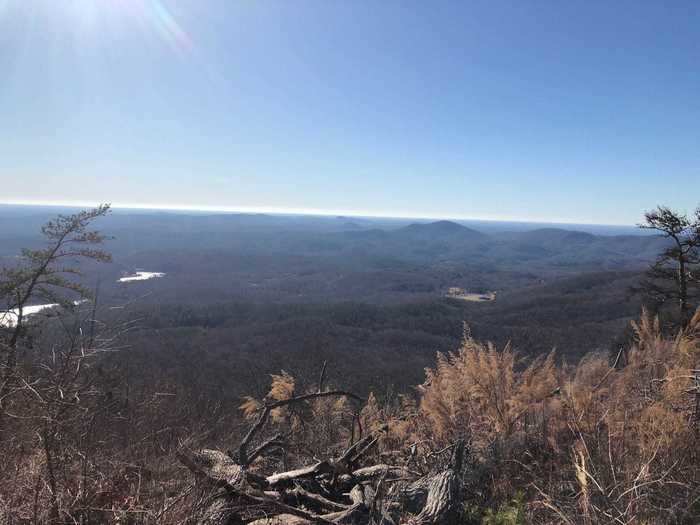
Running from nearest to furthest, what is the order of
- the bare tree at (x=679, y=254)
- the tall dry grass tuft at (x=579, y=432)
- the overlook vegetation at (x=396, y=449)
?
the tall dry grass tuft at (x=579, y=432)
the overlook vegetation at (x=396, y=449)
the bare tree at (x=679, y=254)

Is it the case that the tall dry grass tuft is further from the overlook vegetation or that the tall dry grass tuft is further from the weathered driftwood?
the weathered driftwood

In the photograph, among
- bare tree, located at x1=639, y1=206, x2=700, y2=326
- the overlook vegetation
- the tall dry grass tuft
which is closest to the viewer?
the tall dry grass tuft

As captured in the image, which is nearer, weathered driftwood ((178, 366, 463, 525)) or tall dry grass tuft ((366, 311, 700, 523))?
tall dry grass tuft ((366, 311, 700, 523))

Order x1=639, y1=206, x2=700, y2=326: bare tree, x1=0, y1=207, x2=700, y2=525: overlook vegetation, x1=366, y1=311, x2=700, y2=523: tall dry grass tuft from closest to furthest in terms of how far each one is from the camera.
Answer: x1=366, y1=311, x2=700, y2=523: tall dry grass tuft, x1=0, y1=207, x2=700, y2=525: overlook vegetation, x1=639, y1=206, x2=700, y2=326: bare tree

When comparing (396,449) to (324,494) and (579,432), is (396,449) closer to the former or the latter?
(324,494)

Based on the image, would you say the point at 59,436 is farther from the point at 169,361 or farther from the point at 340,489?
the point at 169,361

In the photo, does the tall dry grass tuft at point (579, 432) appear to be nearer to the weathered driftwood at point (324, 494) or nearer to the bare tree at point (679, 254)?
the weathered driftwood at point (324, 494)

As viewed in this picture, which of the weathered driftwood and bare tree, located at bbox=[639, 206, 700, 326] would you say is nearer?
the weathered driftwood

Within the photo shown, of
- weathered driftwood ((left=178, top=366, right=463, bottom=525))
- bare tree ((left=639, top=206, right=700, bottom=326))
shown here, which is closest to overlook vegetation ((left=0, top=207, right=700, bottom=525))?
weathered driftwood ((left=178, top=366, right=463, bottom=525))

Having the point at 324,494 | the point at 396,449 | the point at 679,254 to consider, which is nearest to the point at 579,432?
the point at 324,494

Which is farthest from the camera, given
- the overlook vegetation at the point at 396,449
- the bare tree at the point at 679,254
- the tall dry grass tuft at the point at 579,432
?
the bare tree at the point at 679,254

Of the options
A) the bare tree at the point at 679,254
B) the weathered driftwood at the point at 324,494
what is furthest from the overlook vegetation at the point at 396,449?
the bare tree at the point at 679,254

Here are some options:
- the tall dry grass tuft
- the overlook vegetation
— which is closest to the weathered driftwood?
the overlook vegetation

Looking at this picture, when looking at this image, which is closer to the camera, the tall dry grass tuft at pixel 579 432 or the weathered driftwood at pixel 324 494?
the tall dry grass tuft at pixel 579 432
